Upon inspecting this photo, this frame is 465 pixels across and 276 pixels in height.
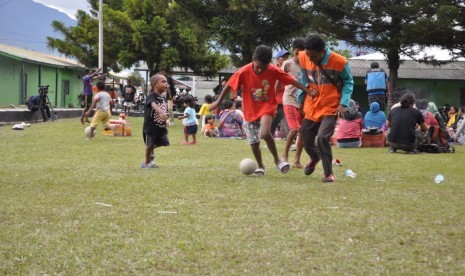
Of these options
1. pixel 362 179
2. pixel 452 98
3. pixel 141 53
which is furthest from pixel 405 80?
pixel 362 179

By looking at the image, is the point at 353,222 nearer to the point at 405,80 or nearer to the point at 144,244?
the point at 144,244

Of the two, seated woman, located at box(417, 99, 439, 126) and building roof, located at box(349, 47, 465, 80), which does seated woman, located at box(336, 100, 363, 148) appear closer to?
seated woman, located at box(417, 99, 439, 126)

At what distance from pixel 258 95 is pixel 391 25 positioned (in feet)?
51.3

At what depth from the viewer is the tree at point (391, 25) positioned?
65.2 ft

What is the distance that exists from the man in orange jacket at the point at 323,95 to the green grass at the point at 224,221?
1.34 feet

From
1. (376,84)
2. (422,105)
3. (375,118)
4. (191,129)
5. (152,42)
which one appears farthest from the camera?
(152,42)

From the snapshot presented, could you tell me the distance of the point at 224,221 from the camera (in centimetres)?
482

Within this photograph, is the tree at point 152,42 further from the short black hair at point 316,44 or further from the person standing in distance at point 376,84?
the short black hair at point 316,44

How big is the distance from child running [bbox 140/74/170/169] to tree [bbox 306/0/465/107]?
41.9 ft

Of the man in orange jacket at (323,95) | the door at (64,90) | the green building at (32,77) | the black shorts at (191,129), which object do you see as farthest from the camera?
the door at (64,90)

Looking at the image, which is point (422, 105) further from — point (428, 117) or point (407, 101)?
point (407, 101)

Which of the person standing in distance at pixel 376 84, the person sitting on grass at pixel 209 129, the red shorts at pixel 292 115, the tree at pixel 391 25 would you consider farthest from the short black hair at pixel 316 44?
the tree at pixel 391 25

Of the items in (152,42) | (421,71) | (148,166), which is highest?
(152,42)

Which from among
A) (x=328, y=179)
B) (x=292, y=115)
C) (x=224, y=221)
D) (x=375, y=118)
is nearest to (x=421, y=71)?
(x=375, y=118)
